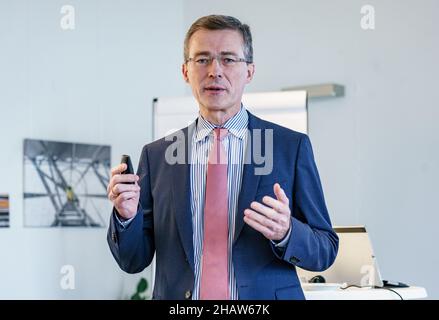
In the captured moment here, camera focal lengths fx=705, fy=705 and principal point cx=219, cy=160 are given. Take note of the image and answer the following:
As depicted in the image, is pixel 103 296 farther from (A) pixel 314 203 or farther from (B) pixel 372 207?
(A) pixel 314 203

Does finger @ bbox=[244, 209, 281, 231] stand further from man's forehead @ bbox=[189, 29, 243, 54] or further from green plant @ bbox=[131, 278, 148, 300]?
green plant @ bbox=[131, 278, 148, 300]

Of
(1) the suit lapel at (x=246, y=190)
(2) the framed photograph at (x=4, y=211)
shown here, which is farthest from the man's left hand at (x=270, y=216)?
(2) the framed photograph at (x=4, y=211)

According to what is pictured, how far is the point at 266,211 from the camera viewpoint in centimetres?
132

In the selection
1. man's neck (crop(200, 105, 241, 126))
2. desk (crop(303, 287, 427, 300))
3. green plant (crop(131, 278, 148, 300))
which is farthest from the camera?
green plant (crop(131, 278, 148, 300))

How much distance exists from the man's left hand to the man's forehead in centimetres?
45

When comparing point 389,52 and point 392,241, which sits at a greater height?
point 389,52

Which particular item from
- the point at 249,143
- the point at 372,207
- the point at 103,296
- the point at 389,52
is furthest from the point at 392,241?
the point at 249,143

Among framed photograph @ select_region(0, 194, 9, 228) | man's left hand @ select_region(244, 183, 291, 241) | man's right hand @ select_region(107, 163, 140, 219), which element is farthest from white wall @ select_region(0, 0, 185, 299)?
man's left hand @ select_region(244, 183, 291, 241)

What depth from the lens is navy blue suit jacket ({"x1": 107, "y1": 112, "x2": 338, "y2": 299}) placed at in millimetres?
1471

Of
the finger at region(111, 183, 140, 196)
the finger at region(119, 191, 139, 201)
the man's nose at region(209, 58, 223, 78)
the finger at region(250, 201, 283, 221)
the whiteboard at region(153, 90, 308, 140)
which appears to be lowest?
the finger at region(250, 201, 283, 221)

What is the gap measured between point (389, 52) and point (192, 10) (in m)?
1.90

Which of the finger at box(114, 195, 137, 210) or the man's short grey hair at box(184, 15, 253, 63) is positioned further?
the man's short grey hair at box(184, 15, 253, 63)

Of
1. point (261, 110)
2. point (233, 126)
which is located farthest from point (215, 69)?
point (261, 110)

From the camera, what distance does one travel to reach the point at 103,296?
5.24 metres
